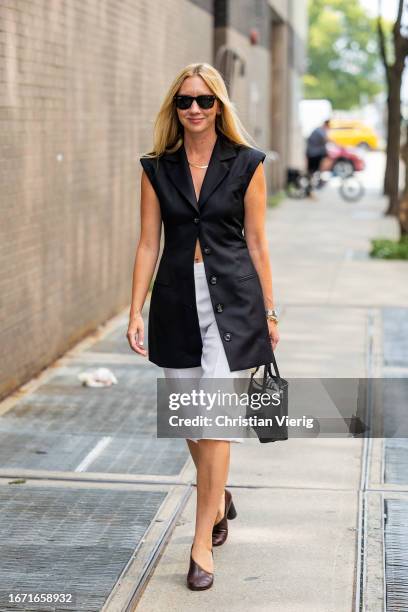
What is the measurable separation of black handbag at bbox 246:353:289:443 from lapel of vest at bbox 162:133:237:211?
2.39ft

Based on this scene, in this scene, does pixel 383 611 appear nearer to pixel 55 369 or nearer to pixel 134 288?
pixel 134 288

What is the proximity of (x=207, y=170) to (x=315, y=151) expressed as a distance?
22.3 metres

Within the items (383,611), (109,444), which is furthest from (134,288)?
(109,444)

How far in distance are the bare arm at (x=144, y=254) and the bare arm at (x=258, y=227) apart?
36cm

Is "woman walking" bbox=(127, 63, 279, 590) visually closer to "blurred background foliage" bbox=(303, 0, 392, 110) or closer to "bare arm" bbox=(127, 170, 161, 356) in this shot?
"bare arm" bbox=(127, 170, 161, 356)

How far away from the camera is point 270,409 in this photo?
486cm

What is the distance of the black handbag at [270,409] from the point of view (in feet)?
15.9

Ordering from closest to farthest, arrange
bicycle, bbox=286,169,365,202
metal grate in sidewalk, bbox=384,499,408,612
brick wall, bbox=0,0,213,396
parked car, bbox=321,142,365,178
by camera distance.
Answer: metal grate in sidewalk, bbox=384,499,408,612 < brick wall, bbox=0,0,213,396 < bicycle, bbox=286,169,365,202 < parked car, bbox=321,142,365,178

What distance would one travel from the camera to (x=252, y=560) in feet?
16.7

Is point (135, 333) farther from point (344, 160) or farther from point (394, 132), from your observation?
point (344, 160)

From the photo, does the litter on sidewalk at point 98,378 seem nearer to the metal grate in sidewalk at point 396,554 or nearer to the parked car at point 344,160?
the metal grate in sidewalk at point 396,554

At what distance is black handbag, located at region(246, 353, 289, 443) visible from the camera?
4.84 meters

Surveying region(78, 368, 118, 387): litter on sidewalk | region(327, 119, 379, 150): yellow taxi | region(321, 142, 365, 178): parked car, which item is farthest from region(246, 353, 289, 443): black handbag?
region(327, 119, 379, 150): yellow taxi

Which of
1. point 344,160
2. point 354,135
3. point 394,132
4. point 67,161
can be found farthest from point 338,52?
point 67,161
